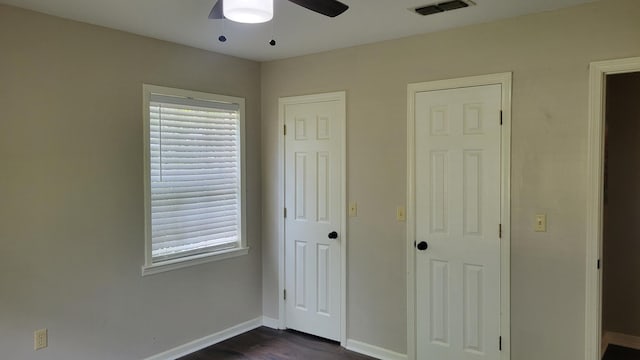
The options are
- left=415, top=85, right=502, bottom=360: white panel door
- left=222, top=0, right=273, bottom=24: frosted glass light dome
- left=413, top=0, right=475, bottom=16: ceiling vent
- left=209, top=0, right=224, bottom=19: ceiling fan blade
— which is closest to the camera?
left=222, top=0, right=273, bottom=24: frosted glass light dome

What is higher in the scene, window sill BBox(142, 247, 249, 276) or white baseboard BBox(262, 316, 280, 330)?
window sill BBox(142, 247, 249, 276)

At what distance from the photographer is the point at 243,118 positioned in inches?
166

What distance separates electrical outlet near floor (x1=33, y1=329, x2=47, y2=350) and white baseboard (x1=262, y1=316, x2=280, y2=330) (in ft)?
6.47

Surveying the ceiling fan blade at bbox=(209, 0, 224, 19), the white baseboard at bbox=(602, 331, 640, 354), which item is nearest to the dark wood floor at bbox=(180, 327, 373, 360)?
the white baseboard at bbox=(602, 331, 640, 354)

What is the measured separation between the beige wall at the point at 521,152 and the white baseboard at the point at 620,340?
1.54 meters

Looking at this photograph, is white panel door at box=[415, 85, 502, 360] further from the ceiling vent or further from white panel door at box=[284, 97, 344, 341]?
white panel door at box=[284, 97, 344, 341]

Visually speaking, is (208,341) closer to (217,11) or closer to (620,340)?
(217,11)

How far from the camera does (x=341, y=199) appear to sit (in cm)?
392

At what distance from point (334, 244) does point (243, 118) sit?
4.64 ft

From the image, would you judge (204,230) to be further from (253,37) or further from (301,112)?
(253,37)

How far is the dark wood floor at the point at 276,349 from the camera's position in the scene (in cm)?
378

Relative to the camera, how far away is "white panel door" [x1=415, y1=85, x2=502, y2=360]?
3154 mm

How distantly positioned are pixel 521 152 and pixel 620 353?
2.21 metres

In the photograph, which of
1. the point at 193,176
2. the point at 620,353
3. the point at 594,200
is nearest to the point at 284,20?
the point at 193,176
